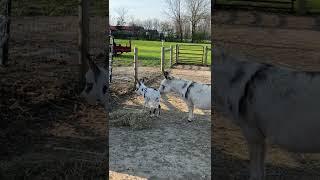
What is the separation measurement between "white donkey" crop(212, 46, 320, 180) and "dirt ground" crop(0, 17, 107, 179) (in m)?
1.35

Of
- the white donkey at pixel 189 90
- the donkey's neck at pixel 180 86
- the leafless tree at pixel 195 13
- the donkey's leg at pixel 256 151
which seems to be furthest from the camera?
the donkey's neck at pixel 180 86

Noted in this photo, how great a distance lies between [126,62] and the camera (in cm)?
898

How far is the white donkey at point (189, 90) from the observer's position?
765 cm

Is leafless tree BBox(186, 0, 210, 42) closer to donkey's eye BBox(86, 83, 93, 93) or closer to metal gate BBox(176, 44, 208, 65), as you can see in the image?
metal gate BBox(176, 44, 208, 65)

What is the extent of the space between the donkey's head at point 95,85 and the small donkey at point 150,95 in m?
3.54

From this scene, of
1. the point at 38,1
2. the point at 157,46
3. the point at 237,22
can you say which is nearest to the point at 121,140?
the point at 157,46

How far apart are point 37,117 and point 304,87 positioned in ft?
9.34

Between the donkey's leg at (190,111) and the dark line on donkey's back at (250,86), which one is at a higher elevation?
the dark line on donkey's back at (250,86)

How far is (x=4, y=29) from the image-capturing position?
4695mm

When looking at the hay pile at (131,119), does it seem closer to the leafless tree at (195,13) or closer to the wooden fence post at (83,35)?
the leafless tree at (195,13)

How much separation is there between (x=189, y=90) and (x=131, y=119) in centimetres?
120

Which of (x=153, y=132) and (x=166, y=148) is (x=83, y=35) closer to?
(x=166, y=148)

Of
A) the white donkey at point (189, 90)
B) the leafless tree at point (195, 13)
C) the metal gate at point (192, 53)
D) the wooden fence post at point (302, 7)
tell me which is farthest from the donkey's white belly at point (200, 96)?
the wooden fence post at point (302, 7)

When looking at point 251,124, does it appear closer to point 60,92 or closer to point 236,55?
point 236,55
